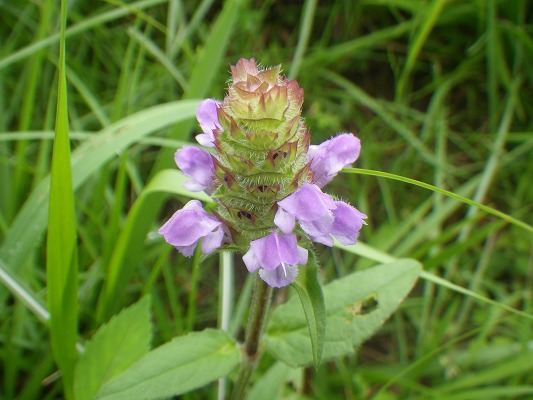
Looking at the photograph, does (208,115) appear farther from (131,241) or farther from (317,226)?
(131,241)

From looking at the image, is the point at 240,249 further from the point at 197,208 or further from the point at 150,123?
the point at 150,123

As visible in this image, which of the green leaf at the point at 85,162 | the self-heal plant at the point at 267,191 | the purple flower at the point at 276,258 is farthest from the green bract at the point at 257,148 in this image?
the green leaf at the point at 85,162

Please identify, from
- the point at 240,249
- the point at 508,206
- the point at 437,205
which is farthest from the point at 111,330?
the point at 508,206

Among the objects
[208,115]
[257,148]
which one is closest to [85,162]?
[208,115]

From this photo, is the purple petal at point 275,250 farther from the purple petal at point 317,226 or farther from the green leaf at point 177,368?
the green leaf at point 177,368

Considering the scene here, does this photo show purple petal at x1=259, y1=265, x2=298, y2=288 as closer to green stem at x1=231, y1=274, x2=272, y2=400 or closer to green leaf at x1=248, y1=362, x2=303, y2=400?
green stem at x1=231, y1=274, x2=272, y2=400

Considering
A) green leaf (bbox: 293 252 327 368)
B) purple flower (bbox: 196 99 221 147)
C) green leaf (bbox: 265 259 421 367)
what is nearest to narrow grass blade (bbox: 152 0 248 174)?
purple flower (bbox: 196 99 221 147)
